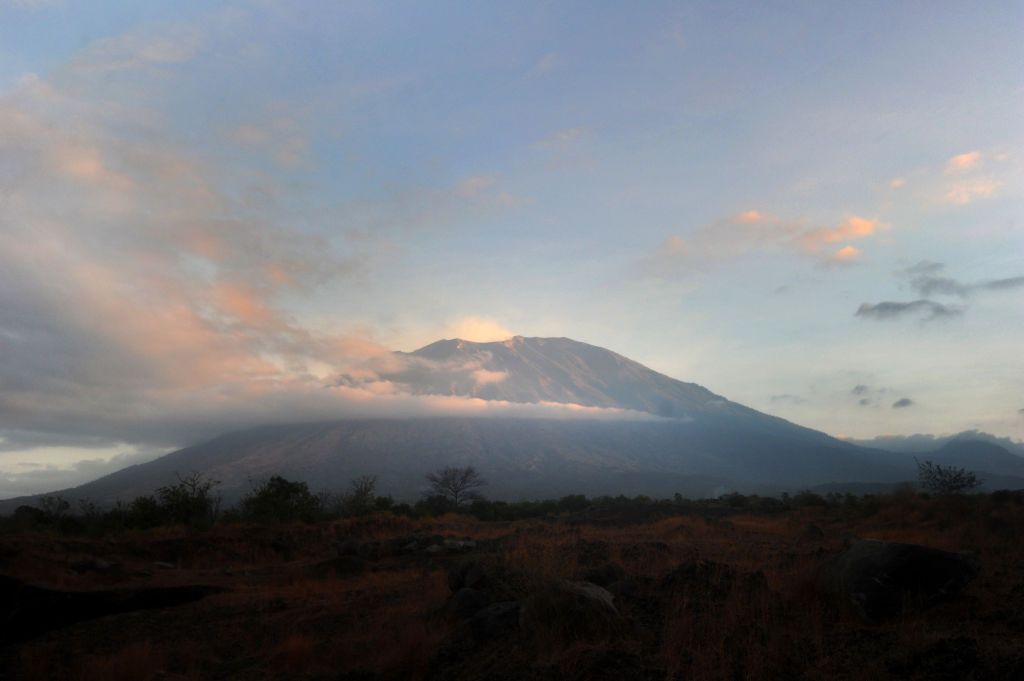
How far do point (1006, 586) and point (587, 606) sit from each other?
5635mm

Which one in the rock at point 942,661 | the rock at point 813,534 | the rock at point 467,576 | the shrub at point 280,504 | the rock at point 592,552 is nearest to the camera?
the rock at point 942,661

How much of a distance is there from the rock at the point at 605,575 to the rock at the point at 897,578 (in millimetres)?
3212

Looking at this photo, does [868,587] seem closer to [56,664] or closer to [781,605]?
[781,605]

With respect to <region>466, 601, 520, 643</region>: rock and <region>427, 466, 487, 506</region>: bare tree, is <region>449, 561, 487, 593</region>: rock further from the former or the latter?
<region>427, 466, 487, 506</region>: bare tree

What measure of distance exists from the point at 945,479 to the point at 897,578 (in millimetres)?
31696

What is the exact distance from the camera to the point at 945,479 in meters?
32.7

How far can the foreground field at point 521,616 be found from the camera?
6.30m

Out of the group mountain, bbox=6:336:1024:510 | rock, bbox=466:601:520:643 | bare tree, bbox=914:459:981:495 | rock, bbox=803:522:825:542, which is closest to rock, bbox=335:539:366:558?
rock, bbox=466:601:520:643

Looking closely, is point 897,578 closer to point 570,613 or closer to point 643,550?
point 570,613

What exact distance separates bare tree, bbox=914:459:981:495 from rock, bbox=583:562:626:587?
91.1 ft

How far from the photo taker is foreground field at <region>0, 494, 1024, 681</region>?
6.30 m

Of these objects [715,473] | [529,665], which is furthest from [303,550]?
[715,473]

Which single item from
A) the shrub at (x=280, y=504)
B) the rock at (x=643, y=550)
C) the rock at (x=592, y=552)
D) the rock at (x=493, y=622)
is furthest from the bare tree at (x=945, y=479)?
the shrub at (x=280, y=504)

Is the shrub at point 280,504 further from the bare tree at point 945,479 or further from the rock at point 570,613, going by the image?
the bare tree at point 945,479
